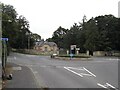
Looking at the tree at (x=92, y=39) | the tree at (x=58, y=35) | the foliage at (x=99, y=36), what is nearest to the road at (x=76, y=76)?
the tree at (x=92, y=39)

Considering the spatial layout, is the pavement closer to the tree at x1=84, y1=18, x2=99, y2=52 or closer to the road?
the road

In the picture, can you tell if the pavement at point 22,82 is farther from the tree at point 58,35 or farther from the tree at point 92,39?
the tree at point 58,35

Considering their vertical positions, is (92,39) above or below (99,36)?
below

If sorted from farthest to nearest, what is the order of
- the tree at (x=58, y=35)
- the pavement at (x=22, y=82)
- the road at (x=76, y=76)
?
1. the tree at (x=58, y=35)
2. the road at (x=76, y=76)
3. the pavement at (x=22, y=82)

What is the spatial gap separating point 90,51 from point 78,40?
9961 mm

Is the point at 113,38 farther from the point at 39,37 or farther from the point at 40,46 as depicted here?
the point at 39,37

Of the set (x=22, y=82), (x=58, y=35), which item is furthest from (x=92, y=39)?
(x=58, y=35)

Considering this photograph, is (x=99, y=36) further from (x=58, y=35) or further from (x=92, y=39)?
(x=58, y=35)

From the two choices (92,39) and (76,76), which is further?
(92,39)

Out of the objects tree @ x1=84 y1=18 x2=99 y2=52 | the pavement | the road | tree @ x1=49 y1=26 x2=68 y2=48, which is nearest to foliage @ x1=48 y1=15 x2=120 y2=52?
tree @ x1=84 y1=18 x2=99 y2=52

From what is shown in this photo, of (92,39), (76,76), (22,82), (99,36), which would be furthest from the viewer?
(99,36)

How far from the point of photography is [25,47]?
452ft

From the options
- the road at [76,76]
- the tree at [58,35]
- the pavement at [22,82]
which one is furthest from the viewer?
the tree at [58,35]

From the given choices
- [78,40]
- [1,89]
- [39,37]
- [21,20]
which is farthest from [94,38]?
[39,37]
